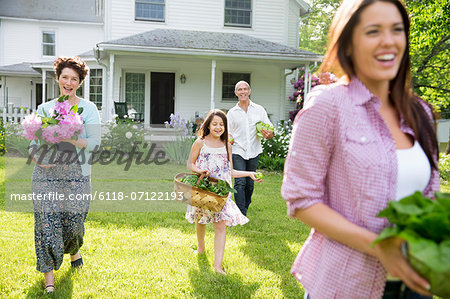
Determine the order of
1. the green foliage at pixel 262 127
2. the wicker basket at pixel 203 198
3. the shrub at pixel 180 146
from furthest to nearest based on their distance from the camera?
the shrub at pixel 180 146 → the green foliage at pixel 262 127 → the wicker basket at pixel 203 198

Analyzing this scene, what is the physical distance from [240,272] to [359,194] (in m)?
3.40

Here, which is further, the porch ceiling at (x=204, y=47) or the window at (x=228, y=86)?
the window at (x=228, y=86)

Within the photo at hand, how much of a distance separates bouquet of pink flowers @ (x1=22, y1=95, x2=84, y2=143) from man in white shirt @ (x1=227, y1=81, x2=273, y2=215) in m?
2.81

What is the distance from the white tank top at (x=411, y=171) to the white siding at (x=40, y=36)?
23.0 metres

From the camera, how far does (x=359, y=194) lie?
1.45 meters

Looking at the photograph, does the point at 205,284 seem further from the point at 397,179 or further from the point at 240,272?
the point at 397,179

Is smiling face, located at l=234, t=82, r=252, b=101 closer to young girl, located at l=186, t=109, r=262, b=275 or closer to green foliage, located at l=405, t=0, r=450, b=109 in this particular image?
young girl, located at l=186, t=109, r=262, b=275

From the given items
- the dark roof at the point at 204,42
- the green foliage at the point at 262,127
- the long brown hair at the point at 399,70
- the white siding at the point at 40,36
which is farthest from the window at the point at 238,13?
the long brown hair at the point at 399,70

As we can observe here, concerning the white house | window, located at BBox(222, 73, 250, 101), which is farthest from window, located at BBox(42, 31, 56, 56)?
window, located at BBox(222, 73, 250, 101)

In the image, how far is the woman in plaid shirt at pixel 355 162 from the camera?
1.44 meters

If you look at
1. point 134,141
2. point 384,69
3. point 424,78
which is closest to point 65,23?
point 134,141

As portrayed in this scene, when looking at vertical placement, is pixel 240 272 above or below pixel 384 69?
below

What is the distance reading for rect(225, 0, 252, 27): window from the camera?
17.6 meters

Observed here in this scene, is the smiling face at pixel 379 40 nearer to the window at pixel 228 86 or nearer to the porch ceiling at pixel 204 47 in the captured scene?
the porch ceiling at pixel 204 47
